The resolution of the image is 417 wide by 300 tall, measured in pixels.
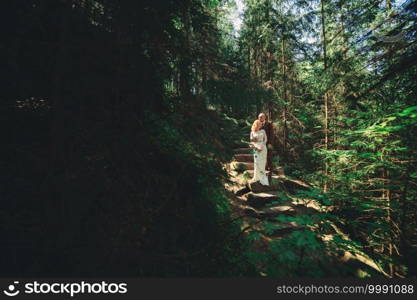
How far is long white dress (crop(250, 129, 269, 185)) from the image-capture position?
25.4 feet

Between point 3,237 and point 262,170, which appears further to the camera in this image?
point 262,170

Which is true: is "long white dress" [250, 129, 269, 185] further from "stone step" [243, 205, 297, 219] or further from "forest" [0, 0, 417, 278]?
"forest" [0, 0, 417, 278]

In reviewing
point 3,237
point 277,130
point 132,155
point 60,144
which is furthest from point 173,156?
point 277,130

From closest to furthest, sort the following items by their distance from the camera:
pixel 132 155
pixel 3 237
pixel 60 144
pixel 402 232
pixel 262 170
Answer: pixel 3 237 < pixel 60 144 < pixel 132 155 < pixel 402 232 < pixel 262 170

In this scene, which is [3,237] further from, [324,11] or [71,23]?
[324,11]

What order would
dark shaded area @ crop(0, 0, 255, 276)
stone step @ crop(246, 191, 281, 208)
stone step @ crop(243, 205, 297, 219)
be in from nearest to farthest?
dark shaded area @ crop(0, 0, 255, 276), stone step @ crop(243, 205, 297, 219), stone step @ crop(246, 191, 281, 208)

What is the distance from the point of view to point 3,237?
6.43 ft

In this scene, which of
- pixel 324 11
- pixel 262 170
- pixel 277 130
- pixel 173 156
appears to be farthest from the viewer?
pixel 277 130

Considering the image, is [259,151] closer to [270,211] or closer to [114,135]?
[270,211]

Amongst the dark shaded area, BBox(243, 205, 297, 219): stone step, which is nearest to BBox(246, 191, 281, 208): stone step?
BBox(243, 205, 297, 219): stone step

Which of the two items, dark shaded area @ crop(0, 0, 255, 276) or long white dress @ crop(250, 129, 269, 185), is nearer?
dark shaded area @ crop(0, 0, 255, 276)

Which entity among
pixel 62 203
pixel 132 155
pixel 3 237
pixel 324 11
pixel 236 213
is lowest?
pixel 236 213

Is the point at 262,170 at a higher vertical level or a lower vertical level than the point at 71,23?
lower

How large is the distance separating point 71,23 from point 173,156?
2.04 m
